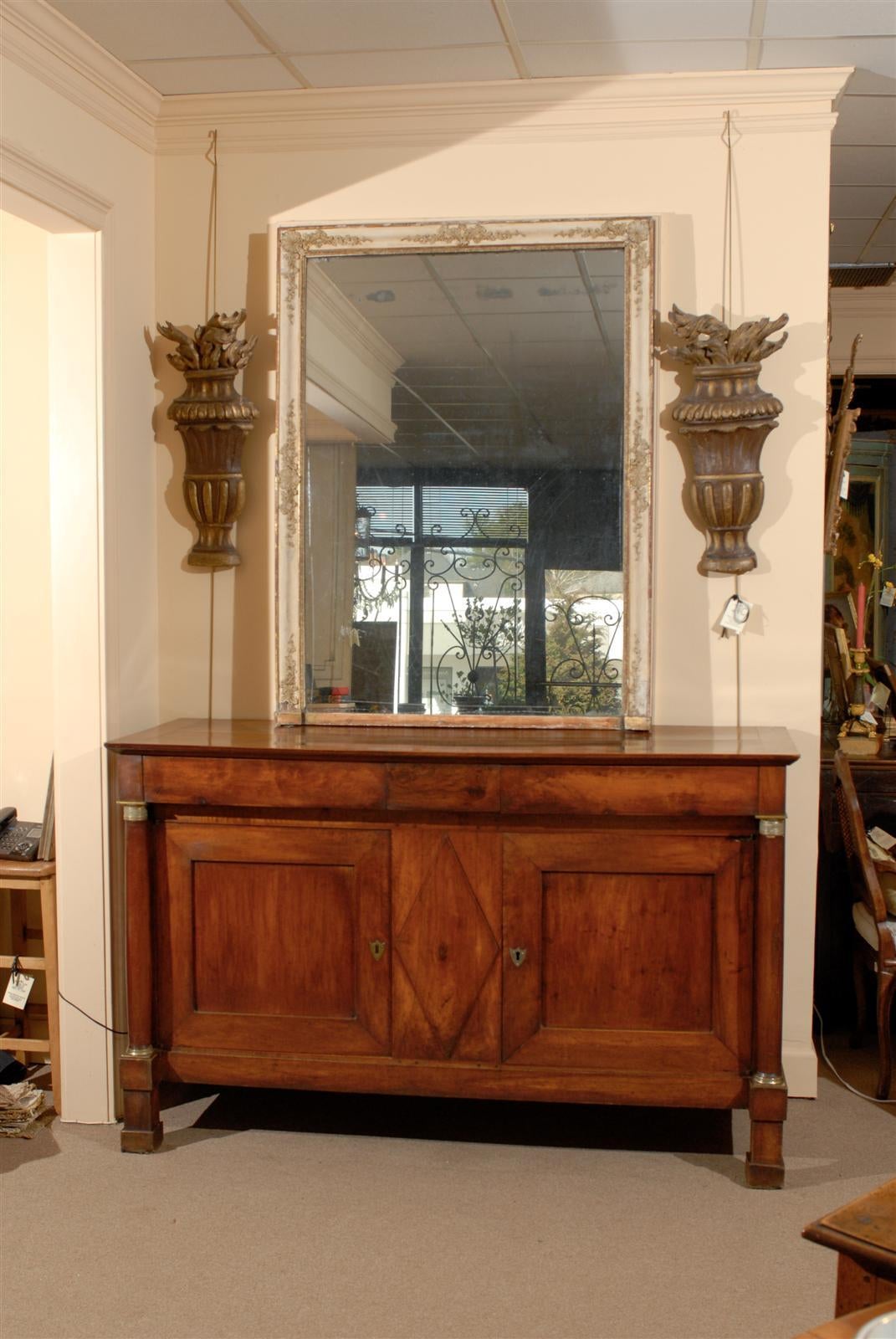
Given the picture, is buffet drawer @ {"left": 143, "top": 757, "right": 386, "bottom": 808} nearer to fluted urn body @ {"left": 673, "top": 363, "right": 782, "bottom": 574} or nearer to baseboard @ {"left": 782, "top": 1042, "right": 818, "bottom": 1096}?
fluted urn body @ {"left": 673, "top": 363, "right": 782, "bottom": 574}

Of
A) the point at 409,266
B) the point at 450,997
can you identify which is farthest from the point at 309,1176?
the point at 409,266

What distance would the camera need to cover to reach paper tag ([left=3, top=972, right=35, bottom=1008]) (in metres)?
3.51

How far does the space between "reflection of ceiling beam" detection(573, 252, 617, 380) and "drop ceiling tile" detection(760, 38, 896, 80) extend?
0.69 m

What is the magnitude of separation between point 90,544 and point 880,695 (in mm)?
2927

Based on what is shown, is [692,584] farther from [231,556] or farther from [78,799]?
[78,799]

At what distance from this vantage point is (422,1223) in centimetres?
277

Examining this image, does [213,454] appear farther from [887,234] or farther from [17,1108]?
[887,234]

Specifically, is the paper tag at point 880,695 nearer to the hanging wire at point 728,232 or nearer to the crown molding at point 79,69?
the hanging wire at point 728,232

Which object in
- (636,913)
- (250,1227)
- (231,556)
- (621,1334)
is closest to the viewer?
(621,1334)

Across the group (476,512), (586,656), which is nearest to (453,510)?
(476,512)

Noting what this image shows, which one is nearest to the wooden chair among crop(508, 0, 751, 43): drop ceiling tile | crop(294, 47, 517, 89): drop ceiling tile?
crop(508, 0, 751, 43): drop ceiling tile

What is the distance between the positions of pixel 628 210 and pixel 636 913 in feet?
6.32

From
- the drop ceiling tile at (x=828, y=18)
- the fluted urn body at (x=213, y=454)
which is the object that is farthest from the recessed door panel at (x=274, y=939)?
the drop ceiling tile at (x=828, y=18)

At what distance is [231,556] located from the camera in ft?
11.7
